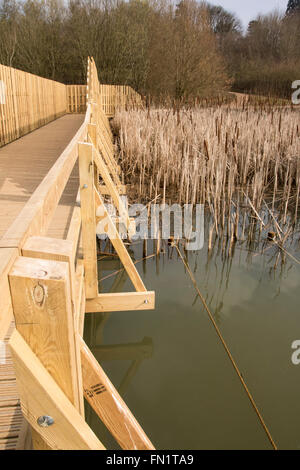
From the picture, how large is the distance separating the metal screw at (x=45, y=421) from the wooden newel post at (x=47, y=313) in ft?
0.24

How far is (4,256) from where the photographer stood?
748 mm

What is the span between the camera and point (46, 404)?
3.00 feet

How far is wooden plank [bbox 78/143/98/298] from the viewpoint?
2.65 meters

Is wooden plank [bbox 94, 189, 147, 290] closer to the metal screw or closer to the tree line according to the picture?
the metal screw

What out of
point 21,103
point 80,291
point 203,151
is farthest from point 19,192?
point 21,103

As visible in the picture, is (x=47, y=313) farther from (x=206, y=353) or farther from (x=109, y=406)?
(x=206, y=353)

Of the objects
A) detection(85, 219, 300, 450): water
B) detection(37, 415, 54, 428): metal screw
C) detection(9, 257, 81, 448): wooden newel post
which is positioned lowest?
detection(85, 219, 300, 450): water

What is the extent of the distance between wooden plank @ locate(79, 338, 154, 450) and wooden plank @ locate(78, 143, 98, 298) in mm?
1378

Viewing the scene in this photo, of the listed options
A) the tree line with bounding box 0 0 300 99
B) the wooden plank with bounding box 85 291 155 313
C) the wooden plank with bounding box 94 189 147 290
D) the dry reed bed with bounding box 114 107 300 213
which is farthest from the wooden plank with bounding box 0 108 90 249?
the tree line with bounding box 0 0 300 99

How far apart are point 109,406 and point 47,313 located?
98 centimetres

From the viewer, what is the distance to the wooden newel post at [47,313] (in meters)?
0.78

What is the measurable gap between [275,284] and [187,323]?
1.17m

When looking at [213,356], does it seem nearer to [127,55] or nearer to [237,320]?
[237,320]
